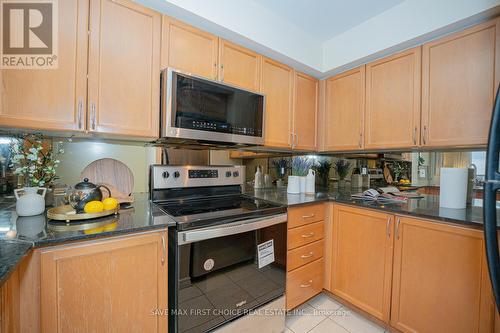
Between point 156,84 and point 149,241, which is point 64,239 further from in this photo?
point 156,84

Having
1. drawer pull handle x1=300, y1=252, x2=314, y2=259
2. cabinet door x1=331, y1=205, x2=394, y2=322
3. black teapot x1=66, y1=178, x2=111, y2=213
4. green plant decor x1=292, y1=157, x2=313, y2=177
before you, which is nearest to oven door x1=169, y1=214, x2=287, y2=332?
drawer pull handle x1=300, y1=252, x2=314, y2=259

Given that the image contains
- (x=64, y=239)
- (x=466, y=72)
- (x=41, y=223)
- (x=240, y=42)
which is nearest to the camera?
(x=64, y=239)

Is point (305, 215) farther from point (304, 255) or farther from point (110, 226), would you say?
point (110, 226)

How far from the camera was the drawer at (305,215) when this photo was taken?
5.09 ft

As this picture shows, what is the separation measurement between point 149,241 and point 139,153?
0.93 m

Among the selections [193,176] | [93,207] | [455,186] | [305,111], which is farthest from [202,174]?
[455,186]

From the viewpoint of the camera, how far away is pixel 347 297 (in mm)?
1687

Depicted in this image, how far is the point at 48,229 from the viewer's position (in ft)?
2.94

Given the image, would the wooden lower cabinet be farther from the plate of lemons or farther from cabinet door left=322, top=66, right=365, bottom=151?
the plate of lemons

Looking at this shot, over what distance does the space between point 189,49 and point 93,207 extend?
1.17 meters

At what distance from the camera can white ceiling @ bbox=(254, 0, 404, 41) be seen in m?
1.63

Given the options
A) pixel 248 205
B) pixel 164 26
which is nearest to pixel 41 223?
pixel 248 205

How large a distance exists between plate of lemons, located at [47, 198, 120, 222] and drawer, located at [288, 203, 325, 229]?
3.67 feet

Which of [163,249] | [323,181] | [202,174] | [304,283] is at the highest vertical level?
[202,174]
